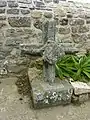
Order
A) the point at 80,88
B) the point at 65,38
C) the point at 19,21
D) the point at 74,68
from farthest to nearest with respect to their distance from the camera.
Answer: the point at 65,38
the point at 19,21
the point at 74,68
the point at 80,88

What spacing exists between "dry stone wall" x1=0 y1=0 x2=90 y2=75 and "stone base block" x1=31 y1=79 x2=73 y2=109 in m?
1.05

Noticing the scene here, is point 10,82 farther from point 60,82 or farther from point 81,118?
point 81,118

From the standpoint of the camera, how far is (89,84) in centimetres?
297

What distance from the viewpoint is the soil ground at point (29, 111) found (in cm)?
253

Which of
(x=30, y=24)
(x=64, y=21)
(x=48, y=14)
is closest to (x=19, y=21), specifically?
(x=30, y=24)

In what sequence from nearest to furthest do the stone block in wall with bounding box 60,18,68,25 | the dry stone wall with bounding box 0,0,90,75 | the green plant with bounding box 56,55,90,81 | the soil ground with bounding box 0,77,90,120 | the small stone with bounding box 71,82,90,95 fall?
the soil ground with bounding box 0,77,90,120 < the small stone with bounding box 71,82,90,95 < the green plant with bounding box 56,55,90,81 < the dry stone wall with bounding box 0,0,90,75 < the stone block in wall with bounding box 60,18,68,25

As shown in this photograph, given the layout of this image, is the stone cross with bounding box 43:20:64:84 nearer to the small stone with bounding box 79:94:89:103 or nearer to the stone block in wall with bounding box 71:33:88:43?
the small stone with bounding box 79:94:89:103

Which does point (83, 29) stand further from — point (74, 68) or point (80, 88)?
point (80, 88)

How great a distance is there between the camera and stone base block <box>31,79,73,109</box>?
103 inches

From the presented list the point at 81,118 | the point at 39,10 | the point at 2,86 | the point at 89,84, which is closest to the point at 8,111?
the point at 2,86

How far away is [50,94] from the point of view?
8.68 ft

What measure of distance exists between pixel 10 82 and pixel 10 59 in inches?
19.6

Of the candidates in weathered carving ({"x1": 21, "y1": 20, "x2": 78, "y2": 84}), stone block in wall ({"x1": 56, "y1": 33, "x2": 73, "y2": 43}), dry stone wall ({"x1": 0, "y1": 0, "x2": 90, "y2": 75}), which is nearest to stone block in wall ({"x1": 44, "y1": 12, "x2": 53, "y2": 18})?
dry stone wall ({"x1": 0, "y1": 0, "x2": 90, "y2": 75})

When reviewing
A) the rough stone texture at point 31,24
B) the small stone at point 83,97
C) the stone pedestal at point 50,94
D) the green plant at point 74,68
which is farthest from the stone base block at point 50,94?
the rough stone texture at point 31,24
